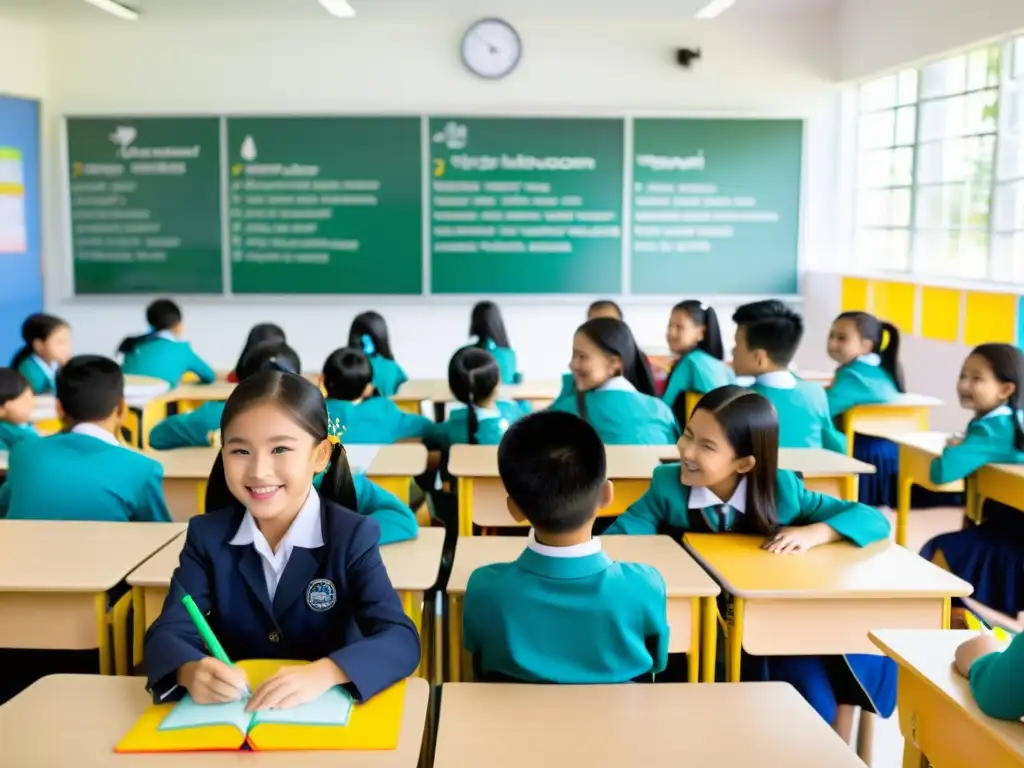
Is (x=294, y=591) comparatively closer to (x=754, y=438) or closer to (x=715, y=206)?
(x=754, y=438)

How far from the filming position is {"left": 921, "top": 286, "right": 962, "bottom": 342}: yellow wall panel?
16.6ft

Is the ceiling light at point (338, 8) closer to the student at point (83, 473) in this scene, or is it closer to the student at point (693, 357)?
the student at point (693, 357)

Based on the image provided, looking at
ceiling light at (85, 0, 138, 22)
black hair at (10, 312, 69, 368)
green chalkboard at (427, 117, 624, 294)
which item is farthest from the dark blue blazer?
green chalkboard at (427, 117, 624, 294)

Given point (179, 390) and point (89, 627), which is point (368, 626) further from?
point (179, 390)

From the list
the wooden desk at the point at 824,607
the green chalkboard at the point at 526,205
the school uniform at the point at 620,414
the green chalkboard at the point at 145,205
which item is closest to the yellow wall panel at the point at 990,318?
the school uniform at the point at 620,414

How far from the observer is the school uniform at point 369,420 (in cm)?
343

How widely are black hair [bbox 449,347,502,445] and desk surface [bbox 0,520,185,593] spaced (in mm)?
1278

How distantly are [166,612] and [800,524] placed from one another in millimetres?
1448

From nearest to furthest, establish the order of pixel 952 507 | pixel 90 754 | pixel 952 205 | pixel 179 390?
1. pixel 90 754
2. pixel 179 390
3. pixel 952 507
4. pixel 952 205

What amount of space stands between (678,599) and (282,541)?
30.8 inches

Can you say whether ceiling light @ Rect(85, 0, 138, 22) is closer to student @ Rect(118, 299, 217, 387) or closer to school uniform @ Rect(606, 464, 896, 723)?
student @ Rect(118, 299, 217, 387)

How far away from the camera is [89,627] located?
1993 mm

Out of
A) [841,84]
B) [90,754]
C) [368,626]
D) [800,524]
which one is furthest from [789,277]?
[90,754]

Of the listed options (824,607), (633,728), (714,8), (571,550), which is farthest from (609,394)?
(714,8)
